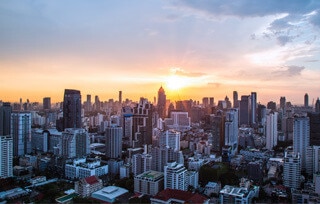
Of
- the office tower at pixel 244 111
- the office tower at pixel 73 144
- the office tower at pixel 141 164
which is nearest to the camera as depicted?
the office tower at pixel 141 164

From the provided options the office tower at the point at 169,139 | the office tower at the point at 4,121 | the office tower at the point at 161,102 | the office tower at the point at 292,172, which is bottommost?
the office tower at the point at 292,172

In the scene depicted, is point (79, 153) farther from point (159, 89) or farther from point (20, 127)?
point (159, 89)

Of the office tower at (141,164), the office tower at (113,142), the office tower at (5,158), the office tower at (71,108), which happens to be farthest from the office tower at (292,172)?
the office tower at (71,108)

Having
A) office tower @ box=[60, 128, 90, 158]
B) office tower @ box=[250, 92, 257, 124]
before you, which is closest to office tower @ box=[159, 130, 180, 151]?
office tower @ box=[60, 128, 90, 158]

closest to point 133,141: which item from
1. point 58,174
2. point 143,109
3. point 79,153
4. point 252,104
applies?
point 143,109

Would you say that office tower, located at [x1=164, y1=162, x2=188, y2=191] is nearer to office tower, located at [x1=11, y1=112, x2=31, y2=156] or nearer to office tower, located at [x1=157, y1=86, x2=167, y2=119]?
office tower, located at [x1=11, y1=112, x2=31, y2=156]

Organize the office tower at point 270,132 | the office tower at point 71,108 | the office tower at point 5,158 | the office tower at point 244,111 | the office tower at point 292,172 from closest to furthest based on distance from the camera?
the office tower at point 292,172 → the office tower at point 5,158 → the office tower at point 270,132 → the office tower at point 71,108 → the office tower at point 244,111

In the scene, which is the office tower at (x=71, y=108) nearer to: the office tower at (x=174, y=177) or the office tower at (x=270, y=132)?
the office tower at (x=174, y=177)

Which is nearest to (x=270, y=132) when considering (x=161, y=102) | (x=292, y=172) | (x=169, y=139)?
(x=169, y=139)
